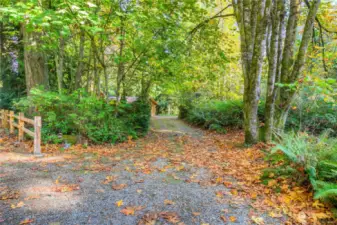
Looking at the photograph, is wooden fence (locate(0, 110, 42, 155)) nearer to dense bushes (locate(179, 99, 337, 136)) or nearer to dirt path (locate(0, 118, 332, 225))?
dirt path (locate(0, 118, 332, 225))

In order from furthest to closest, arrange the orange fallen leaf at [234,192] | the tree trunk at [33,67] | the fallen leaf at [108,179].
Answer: the tree trunk at [33,67], the fallen leaf at [108,179], the orange fallen leaf at [234,192]

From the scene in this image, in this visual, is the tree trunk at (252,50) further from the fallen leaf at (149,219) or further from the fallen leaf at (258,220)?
the fallen leaf at (149,219)

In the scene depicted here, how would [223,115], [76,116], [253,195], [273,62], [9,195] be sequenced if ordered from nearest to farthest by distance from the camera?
[9,195]
[253,195]
[273,62]
[76,116]
[223,115]

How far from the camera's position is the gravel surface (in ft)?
8.77

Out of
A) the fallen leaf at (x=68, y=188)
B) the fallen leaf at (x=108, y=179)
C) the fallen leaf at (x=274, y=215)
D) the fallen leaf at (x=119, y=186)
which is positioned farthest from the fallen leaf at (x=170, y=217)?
the fallen leaf at (x=68, y=188)

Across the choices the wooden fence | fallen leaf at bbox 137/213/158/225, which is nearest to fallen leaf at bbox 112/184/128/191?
fallen leaf at bbox 137/213/158/225

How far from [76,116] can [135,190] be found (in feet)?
14.7

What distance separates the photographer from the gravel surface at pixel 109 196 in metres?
2.67

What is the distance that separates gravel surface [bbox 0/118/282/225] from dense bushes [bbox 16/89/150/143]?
2.44 meters

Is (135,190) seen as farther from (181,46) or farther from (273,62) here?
(181,46)

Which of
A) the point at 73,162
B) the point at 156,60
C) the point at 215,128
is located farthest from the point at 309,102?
the point at 73,162

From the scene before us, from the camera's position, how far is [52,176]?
407 cm

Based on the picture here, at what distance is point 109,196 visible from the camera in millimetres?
3254

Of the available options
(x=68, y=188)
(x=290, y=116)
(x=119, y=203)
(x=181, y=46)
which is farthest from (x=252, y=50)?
(x=68, y=188)
